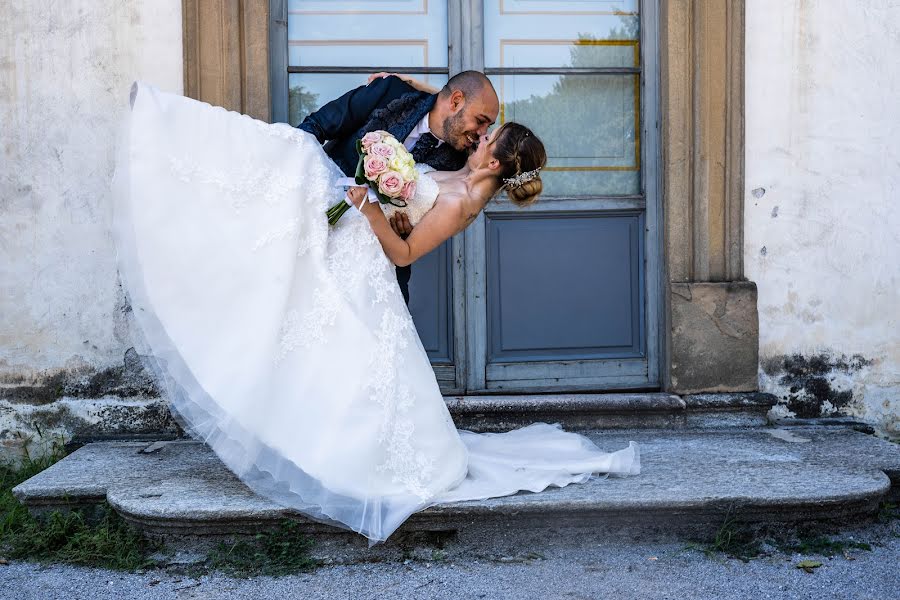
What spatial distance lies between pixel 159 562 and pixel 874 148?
3981mm

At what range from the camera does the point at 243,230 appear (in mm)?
3328

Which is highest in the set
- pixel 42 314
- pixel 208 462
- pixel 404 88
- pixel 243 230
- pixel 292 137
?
pixel 404 88

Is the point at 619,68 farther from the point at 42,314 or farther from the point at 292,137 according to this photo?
the point at 42,314

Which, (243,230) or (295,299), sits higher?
(243,230)

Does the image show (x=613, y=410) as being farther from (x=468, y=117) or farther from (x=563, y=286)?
(x=468, y=117)

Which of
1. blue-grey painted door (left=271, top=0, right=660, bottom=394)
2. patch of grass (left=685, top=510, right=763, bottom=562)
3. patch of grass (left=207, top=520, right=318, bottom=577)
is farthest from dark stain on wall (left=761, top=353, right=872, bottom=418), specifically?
patch of grass (left=207, top=520, right=318, bottom=577)

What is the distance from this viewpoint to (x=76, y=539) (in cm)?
339

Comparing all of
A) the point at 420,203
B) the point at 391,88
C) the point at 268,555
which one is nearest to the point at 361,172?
the point at 420,203

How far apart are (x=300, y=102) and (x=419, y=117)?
3.20 ft

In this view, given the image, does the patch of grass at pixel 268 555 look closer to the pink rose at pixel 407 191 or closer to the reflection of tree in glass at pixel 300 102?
the pink rose at pixel 407 191

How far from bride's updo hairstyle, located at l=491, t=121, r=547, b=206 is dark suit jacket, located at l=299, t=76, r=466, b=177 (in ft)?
1.06

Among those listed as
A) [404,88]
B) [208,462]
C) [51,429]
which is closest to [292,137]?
[404,88]

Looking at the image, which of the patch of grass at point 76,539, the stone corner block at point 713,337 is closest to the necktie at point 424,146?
the stone corner block at point 713,337

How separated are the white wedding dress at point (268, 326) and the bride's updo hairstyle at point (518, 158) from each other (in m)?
0.76
